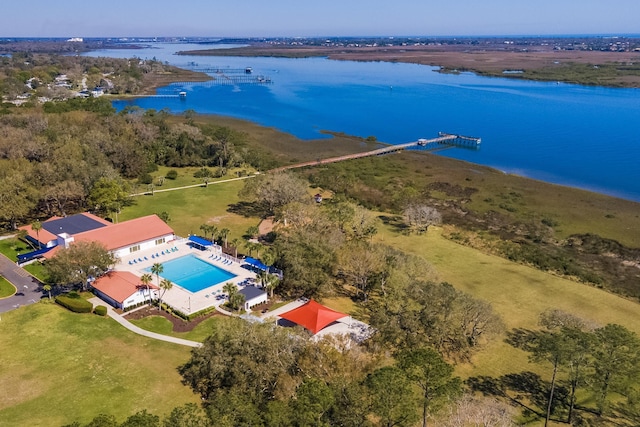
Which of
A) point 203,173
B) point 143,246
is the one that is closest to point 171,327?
point 143,246

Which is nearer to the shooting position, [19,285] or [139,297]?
[139,297]

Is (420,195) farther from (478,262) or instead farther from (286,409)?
(286,409)

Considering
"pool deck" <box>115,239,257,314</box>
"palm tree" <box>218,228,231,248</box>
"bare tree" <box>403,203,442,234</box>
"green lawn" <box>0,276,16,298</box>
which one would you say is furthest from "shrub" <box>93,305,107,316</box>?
"bare tree" <box>403,203,442,234</box>

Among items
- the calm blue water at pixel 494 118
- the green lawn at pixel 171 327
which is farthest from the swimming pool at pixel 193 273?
the calm blue water at pixel 494 118

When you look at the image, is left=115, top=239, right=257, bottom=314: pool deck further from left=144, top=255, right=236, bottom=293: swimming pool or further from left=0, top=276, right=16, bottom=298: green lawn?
left=0, top=276, right=16, bottom=298: green lawn

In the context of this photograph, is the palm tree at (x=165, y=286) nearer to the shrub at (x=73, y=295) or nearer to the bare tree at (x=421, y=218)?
the shrub at (x=73, y=295)

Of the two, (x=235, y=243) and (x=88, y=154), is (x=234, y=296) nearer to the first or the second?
(x=235, y=243)

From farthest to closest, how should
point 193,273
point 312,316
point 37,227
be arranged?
1. point 37,227
2. point 193,273
3. point 312,316

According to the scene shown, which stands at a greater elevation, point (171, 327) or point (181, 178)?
point (181, 178)
